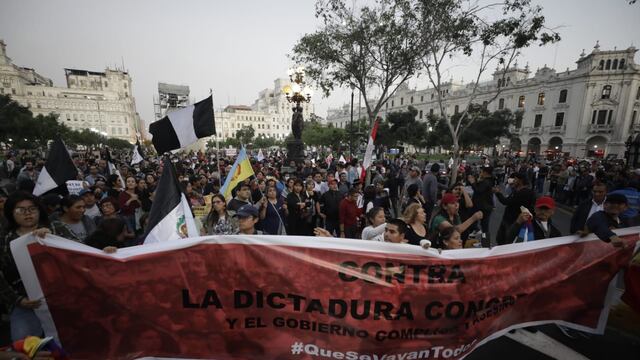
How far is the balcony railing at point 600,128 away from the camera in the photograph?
1839 inches

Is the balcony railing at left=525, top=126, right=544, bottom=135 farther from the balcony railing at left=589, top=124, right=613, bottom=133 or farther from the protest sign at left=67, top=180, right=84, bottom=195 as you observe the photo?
the protest sign at left=67, top=180, right=84, bottom=195

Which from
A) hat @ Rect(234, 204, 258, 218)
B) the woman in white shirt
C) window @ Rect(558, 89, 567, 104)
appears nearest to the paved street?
the woman in white shirt

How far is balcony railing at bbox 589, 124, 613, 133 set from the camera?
4672 cm

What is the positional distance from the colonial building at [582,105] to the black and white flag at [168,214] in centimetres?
4632

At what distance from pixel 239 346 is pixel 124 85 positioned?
470 feet

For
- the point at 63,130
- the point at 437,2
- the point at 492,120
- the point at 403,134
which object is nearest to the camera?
the point at 437,2

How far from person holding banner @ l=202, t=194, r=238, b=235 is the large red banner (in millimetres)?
1665

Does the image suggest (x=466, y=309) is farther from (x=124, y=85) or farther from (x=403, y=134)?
(x=124, y=85)

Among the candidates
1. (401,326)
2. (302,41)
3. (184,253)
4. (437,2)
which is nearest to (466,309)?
(401,326)

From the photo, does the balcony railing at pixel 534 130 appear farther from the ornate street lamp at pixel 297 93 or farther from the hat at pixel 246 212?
the hat at pixel 246 212

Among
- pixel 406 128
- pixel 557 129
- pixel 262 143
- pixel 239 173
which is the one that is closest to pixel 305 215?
pixel 239 173

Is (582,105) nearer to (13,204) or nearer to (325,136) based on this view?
(325,136)

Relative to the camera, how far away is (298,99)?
14625 millimetres

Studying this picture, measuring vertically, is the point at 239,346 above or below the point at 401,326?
below
